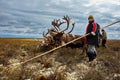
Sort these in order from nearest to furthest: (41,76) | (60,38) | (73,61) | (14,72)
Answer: (41,76) < (14,72) < (73,61) < (60,38)

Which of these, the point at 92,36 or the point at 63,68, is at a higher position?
the point at 92,36

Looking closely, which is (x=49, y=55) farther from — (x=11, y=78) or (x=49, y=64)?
(x=11, y=78)

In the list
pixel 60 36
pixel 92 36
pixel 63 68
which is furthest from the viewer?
pixel 60 36

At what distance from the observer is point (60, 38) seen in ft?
63.9

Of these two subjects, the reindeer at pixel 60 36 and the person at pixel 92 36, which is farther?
the reindeer at pixel 60 36

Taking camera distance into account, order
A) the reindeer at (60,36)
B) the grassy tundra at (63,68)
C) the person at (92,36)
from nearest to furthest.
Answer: the grassy tundra at (63,68)
the person at (92,36)
the reindeer at (60,36)

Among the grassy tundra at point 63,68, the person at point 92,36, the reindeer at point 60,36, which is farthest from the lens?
the reindeer at point 60,36

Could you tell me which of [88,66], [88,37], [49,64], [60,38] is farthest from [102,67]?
[60,38]

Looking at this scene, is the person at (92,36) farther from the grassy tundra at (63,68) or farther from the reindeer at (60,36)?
the reindeer at (60,36)

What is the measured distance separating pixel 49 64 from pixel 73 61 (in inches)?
67.2

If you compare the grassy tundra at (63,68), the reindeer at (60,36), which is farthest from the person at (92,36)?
the reindeer at (60,36)

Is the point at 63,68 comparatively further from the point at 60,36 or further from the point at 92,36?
the point at 60,36

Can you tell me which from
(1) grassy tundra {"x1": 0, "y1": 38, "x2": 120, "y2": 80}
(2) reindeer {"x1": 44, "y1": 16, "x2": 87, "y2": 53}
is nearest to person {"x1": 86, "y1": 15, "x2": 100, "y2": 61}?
(1) grassy tundra {"x1": 0, "y1": 38, "x2": 120, "y2": 80}

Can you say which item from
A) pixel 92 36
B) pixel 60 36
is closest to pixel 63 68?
pixel 92 36
